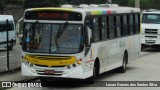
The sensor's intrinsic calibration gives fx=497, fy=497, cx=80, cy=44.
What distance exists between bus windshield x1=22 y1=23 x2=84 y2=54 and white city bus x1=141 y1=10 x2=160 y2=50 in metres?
19.8

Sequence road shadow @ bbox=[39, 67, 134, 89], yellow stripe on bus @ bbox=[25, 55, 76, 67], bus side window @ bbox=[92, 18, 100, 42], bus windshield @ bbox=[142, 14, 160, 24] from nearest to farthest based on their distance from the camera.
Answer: yellow stripe on bus @ bbox=[25, 55, 76, 67] → road shadow @ bbox=[39, 67, 134, 89] → bus side window @ bbox=[92, 18, 100, 42] → bus windshield @ bbox=[142, 14, 160, 24]

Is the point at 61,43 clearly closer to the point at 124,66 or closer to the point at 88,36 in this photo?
the point at 88,36

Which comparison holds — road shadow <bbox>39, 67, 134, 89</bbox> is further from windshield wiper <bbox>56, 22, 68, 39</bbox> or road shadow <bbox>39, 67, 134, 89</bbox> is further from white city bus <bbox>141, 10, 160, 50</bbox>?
white city bus <bbox>141, 10, 160, 50</bbox>

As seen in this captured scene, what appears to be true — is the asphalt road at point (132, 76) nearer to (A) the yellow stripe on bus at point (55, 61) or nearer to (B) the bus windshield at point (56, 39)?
(A) the yellow stripe on bus at point (55, 61)

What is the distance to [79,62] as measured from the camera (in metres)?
15.3

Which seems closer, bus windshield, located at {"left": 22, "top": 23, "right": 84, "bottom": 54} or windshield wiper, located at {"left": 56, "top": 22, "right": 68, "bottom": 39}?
bus windshield, located at {"left": 22, "top": 23, "right": 84, "bottom": 54}

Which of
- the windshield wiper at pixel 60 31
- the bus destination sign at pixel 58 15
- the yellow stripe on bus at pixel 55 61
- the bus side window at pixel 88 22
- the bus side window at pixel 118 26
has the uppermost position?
the bus destination sign at pixel 58 15

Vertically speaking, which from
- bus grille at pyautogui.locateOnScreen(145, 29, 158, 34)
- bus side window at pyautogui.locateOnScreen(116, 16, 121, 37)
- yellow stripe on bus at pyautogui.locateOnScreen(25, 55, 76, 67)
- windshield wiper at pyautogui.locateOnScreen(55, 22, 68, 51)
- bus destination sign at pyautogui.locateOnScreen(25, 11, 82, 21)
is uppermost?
bus destination sign at pyautogui.locateOnScreen(25, 11, 82, 21)

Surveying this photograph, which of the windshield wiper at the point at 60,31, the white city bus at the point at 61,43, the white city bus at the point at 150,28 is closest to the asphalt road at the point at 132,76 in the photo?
the white city bus at the point at 61,43

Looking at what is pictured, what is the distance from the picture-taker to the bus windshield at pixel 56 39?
15383mm

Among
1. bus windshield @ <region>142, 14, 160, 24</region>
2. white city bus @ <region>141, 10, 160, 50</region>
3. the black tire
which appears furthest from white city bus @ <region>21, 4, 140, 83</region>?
bus windshield @ <region>142, 14, 160, 24</region>

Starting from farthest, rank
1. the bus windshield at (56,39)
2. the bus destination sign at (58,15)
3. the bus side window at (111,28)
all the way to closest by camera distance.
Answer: the bus side window at (111,28), the bus destination sign at (58,15), the bus windshield at (56,39)

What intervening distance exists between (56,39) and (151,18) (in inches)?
818

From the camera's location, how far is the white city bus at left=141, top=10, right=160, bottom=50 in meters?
34.8
